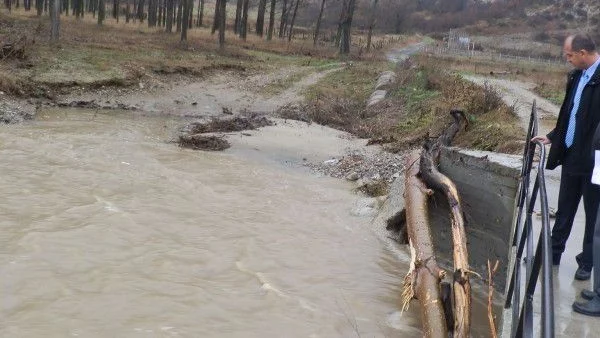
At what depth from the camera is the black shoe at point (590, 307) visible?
4.60m

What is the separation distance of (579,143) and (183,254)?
488cm

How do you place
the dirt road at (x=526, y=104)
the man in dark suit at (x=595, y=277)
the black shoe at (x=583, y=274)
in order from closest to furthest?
the man in dark suit at (x=595, y=277), the black shoe at (x=583, y=274), the dirt road at (x=526, y=104)

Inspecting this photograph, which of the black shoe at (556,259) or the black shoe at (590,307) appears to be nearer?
the black shoe at (590,307)

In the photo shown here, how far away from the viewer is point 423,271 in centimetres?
614

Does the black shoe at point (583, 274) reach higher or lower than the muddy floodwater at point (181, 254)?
higher

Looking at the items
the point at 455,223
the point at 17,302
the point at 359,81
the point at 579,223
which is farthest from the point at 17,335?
the point at 359,81

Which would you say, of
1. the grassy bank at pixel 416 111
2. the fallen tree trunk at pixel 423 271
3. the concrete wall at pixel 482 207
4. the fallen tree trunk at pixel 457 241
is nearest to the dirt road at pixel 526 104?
the grassy bank at pixel 416 111

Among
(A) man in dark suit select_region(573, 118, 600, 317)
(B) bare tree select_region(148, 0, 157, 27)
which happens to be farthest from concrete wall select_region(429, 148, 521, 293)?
(B) bare tree select_region(148, 0, 157, 27)

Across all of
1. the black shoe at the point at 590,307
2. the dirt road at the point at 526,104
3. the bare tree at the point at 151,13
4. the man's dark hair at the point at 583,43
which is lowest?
the black shoe at the point at 590,307

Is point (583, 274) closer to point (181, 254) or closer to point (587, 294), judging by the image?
point (587, 294)

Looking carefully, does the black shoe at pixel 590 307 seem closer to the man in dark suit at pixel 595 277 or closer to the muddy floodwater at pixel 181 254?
the man in dark suit at pixel 595 277

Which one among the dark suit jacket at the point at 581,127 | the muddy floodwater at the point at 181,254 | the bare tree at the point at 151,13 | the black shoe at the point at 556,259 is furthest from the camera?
the bare tree at the point at 151,13

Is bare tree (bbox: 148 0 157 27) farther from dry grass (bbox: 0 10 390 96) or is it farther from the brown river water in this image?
the brown river water

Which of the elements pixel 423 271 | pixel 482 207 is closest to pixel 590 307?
pixel 423 271
